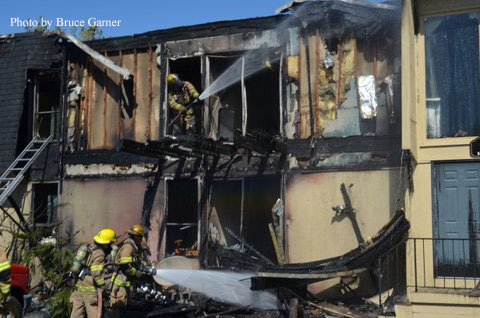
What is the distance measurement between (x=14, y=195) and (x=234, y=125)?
20.1ft

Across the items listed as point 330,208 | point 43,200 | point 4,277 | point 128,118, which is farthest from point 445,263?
point 43,200

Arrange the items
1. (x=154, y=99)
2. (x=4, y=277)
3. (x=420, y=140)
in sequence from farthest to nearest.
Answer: (x=154, y=99), (x=420, y=140), (x=4, y=277)

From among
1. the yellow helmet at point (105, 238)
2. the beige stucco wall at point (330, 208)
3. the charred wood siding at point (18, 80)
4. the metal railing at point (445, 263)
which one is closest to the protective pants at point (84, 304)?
the yellow helmet at point (105, 238)

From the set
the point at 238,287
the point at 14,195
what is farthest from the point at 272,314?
the point at 14,195

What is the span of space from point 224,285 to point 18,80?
8.01 metres

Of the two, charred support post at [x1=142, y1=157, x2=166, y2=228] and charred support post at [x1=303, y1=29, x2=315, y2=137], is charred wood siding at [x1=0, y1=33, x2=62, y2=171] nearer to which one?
charred support post at [x1=142, y1=157, x2=166, y2=228]

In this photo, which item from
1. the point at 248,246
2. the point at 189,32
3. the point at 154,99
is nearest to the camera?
the point at 248,246

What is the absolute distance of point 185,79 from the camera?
16.3m

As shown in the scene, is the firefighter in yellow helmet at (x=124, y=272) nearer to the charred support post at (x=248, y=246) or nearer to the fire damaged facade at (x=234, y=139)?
the fire damaged facade at (x=234, y=139)

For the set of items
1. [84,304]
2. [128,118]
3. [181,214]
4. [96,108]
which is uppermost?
[96,108]

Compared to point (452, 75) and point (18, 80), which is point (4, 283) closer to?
point (452, 75)

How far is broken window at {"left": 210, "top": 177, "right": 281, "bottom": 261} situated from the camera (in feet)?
48.1

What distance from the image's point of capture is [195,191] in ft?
50.4

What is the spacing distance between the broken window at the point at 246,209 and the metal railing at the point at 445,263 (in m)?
3.85
